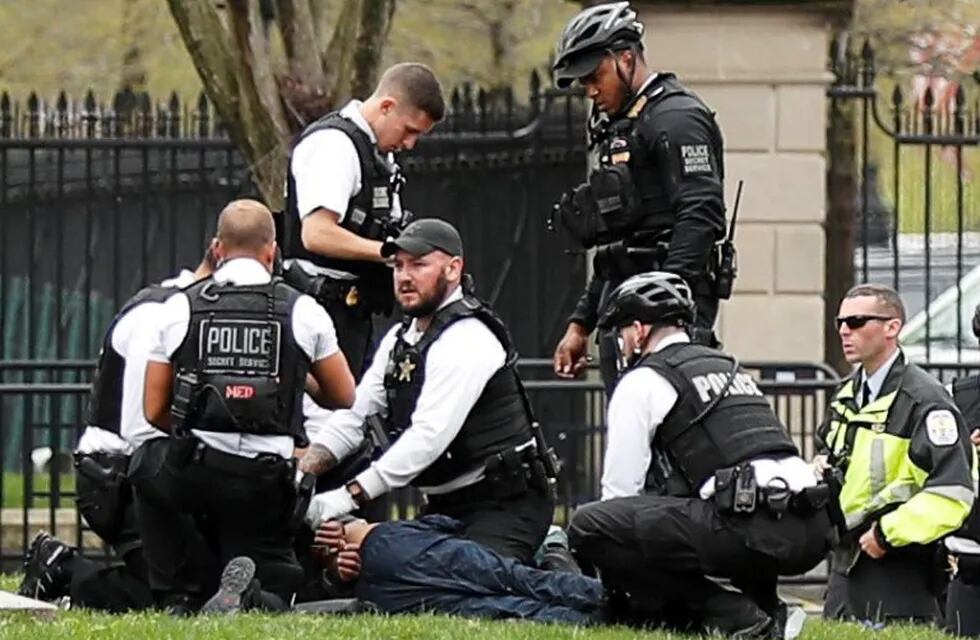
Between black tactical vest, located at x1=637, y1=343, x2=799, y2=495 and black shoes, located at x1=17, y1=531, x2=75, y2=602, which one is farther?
black shoes, located at x1=17, y1=531, x2=75, y2=602

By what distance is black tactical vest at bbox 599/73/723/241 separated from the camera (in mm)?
8734

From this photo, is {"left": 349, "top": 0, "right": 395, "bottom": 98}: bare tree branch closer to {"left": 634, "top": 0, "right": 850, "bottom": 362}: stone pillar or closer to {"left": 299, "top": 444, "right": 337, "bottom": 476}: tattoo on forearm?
{"left": 634, "top": 0, "right": 850, "bottom": 362}: stone pillar

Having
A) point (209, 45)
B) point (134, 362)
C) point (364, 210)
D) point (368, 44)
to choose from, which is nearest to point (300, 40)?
point (368, 44)

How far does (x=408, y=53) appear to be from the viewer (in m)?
22.9

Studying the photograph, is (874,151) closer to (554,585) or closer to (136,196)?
(136,196)

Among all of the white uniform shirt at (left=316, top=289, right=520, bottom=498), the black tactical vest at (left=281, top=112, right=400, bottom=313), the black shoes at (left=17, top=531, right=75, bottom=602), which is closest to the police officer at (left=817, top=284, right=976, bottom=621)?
the white uniform shirt at (left=316, top=289, right=520, bottom=498)

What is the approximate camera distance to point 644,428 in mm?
7969

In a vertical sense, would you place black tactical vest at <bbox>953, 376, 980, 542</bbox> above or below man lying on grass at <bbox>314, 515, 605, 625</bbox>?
above

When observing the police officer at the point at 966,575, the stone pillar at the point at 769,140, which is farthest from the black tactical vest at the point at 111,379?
the stone pillar at the point at 769,140

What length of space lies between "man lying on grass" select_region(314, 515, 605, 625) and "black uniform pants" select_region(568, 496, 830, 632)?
0.32m

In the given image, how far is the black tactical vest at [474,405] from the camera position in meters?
8.79

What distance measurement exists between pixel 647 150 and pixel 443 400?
1.16 m

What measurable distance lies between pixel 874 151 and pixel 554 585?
14040 millimetres

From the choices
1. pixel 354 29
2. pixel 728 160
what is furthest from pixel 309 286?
pixel 728 160
